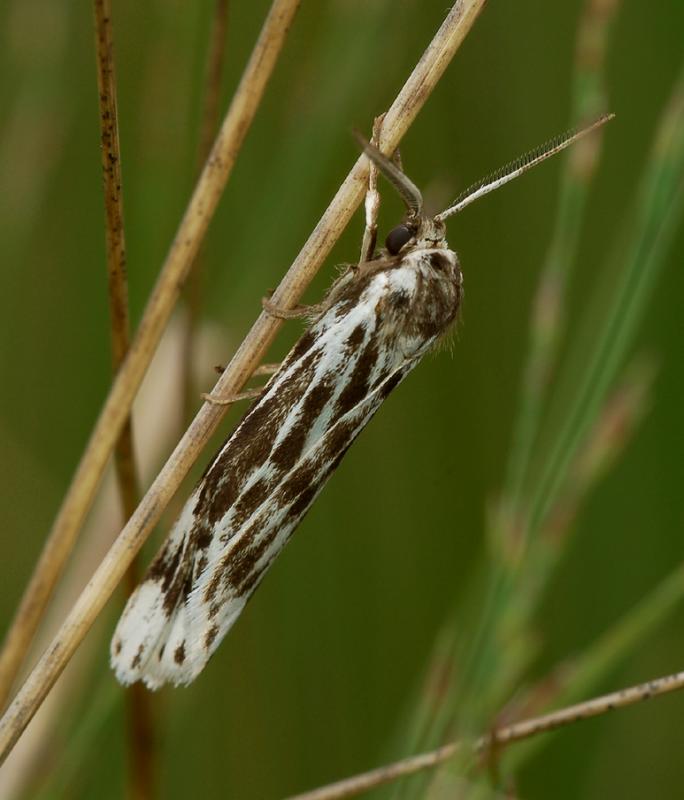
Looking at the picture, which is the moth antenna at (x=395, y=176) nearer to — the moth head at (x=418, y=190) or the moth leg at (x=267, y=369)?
the moth head at (x=418, y=190)

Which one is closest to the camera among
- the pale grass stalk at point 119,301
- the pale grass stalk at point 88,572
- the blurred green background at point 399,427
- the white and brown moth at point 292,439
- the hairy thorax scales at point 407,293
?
the pale grass stalk at point 119,301

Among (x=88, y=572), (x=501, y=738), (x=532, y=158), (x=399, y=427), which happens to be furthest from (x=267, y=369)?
(x=399, y=427)

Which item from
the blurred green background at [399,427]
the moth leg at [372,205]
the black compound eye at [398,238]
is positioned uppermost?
the moth leg at [372,205]

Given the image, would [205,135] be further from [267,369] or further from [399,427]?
[399,427]

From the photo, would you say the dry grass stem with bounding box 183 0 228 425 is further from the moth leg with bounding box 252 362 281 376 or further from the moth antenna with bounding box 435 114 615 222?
the moth antenna with bounding box 435 114 615 222

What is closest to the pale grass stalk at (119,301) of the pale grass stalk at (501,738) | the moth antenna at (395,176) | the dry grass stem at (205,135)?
the dry grass stem at (205,135)
